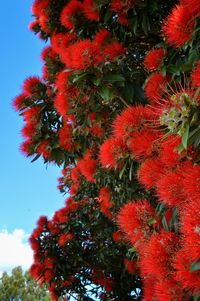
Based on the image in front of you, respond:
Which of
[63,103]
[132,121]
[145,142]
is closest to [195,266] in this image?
[145,142]

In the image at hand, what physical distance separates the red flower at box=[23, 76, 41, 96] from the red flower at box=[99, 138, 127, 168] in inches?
59.9

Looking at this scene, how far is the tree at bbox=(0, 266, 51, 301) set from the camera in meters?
16.0

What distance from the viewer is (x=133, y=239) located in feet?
8.47

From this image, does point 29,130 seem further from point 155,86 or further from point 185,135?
point 185,135

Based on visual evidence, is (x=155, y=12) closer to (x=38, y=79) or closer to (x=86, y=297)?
(x=38, y=79)

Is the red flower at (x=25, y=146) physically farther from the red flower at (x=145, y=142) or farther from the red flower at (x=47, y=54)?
the red flower at (x=145, y=142)

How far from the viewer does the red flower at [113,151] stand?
283 centimetres

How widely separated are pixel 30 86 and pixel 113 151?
1.63 metres

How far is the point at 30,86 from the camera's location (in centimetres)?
416

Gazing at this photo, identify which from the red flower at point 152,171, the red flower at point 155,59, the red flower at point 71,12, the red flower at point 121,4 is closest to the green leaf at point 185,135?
the red flower at point 152,171

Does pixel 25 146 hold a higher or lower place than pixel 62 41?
lower

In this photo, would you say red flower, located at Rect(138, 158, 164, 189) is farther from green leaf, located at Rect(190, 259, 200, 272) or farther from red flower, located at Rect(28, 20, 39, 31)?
red flower, located at Rect(28, 20, 39, 31)

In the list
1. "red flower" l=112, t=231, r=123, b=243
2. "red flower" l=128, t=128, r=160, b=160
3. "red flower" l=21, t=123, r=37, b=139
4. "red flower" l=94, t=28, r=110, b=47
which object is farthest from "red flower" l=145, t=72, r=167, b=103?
"red flower" l=112, t=231, r=123, b=243

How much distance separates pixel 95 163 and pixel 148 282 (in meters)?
1.82
